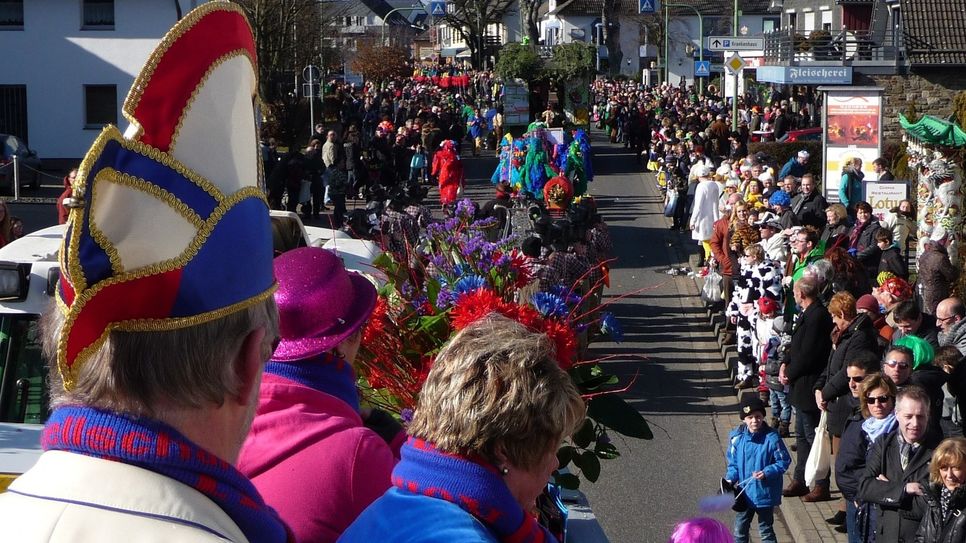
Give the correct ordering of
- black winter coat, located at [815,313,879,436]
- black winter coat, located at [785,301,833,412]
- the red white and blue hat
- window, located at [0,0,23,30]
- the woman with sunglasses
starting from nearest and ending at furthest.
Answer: the red white and blue hat < the woman with sunglasses < black winter coat, located at [815,313,879,436] < black winter coat, located at [785,301,833,412] < window, located at [0,0,23,30]

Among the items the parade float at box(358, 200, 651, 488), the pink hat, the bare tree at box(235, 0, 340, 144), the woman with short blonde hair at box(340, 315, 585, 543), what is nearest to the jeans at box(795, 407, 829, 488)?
the parade float at box(358, 200, 651, 488)

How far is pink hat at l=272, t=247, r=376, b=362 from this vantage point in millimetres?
3104

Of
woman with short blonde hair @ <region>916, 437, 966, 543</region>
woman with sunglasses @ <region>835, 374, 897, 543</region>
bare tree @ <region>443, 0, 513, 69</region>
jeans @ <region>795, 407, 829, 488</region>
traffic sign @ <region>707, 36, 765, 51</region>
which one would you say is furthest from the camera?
bare tree @ <region>443, 0, 513, 69</region>

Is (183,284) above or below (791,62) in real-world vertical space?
below

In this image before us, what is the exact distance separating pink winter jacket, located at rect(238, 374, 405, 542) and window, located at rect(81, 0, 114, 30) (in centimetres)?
3664

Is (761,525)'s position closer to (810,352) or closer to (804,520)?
(804,520)

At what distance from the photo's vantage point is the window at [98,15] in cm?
3725

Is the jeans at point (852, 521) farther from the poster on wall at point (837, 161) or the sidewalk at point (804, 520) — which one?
the poster on wall at point (837, 161)

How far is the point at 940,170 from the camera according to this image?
1371 centimetres

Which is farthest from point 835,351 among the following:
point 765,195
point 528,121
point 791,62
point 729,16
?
point 729,16

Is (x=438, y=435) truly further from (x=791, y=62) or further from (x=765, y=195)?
(x=791, y=62)

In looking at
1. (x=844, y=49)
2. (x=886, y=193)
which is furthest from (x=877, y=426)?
(x=844, y=49)

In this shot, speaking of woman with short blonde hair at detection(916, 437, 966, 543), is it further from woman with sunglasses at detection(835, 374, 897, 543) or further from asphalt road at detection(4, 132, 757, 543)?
asphalt road at detection(4, 132, 757, 543)

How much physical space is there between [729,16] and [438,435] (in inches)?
3305
